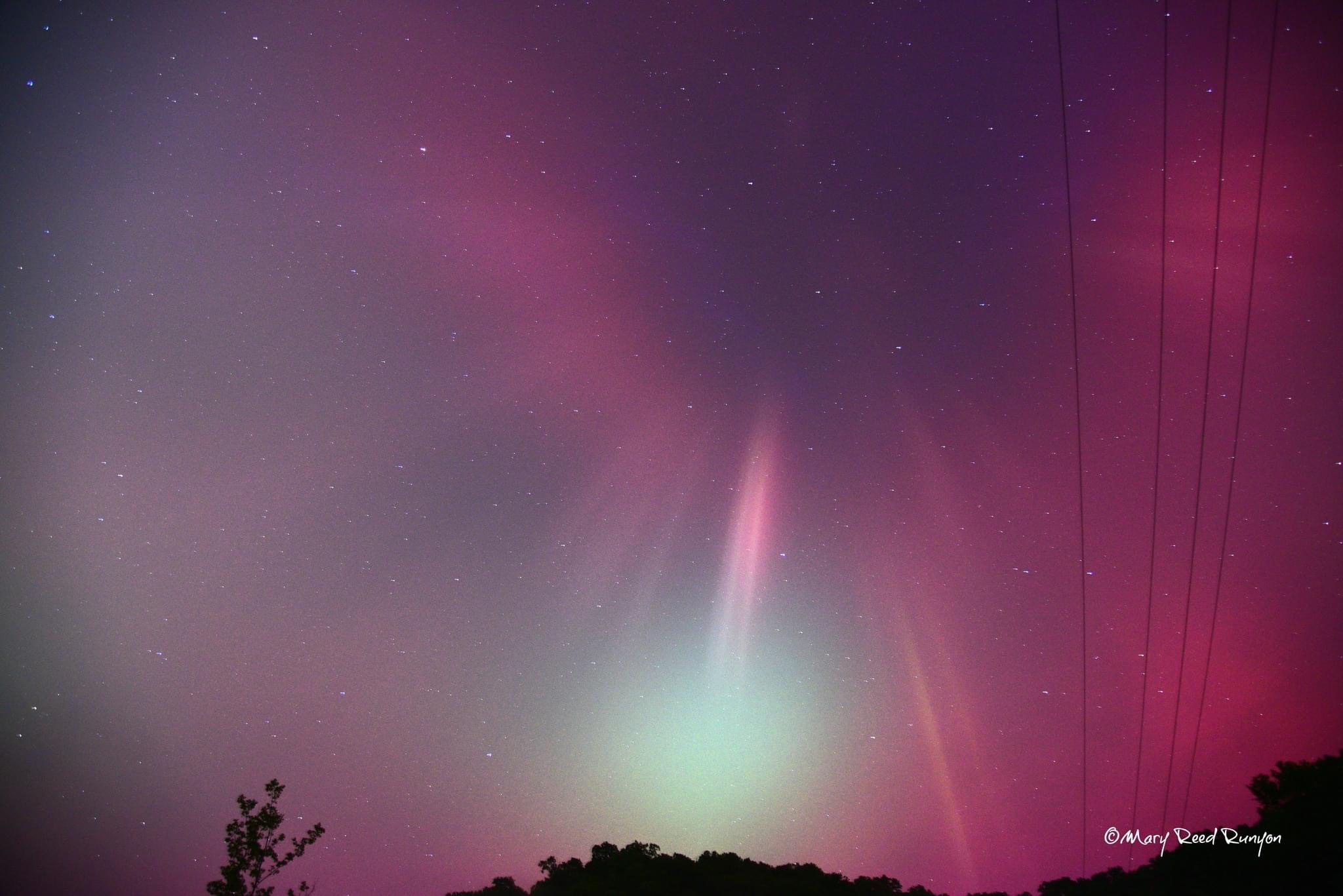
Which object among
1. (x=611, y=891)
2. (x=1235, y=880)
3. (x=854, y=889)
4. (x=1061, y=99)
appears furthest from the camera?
(x=854, y=889)

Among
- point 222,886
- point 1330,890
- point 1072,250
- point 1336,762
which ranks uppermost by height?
point 1072,250

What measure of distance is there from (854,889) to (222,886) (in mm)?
18588

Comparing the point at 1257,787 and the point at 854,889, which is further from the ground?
the point at 1257,787

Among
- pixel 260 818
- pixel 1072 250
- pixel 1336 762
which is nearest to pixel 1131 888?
pixel 1336 762

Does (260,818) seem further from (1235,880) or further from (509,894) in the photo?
(1235,880)

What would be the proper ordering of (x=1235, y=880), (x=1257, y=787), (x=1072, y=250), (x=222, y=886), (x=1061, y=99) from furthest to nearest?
1. (x=1257, y=787)
2. (x=222, y=886)
3. (x=1235, y=880)
4. (x=1072, y=250)
5. (x=1061, y=99)

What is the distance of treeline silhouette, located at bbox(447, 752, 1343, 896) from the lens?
15.8 metres

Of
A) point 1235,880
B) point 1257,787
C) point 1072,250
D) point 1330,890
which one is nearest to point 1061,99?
point 1072,250

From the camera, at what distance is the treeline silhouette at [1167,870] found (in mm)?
15797

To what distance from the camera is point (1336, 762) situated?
18797mm

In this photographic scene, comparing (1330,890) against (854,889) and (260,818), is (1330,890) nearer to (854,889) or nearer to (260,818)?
(854,889)

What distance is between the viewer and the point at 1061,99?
12.5 metres

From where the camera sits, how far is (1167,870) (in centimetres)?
1920

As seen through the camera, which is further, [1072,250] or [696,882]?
[696,882]
